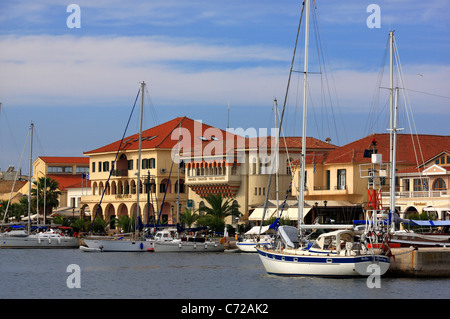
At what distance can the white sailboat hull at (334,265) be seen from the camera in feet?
160

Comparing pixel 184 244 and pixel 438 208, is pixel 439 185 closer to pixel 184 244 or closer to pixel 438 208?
pixel 438 208

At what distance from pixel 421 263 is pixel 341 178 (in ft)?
162

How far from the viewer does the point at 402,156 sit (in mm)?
97125

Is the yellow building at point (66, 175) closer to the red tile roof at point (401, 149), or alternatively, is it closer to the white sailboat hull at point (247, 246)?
the red tile roof at point (401, 149)

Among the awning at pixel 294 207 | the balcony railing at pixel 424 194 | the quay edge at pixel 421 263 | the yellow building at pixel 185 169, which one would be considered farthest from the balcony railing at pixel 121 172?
the quay edge at pixel 421 263

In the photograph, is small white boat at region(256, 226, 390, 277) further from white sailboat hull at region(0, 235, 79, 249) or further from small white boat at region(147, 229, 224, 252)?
white sailboat hull at region(0, 235, 79, 249)

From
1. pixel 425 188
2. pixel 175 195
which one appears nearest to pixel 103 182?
pixel 175 195

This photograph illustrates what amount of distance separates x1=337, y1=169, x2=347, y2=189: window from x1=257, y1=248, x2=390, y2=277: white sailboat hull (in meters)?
49.9

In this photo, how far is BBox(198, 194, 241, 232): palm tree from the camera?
329 ft

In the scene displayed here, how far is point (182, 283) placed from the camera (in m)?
53.1

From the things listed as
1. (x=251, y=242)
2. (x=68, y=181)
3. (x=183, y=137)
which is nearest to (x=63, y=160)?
(x=68, y=181)

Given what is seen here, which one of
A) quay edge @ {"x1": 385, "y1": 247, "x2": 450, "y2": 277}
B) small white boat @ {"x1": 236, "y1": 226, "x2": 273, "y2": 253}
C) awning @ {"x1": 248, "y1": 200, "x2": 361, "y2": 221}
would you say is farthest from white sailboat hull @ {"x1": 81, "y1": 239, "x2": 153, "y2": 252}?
quay edge @ {"x1": 385, "y1": 247, "x2": 450, "y2": 277}
